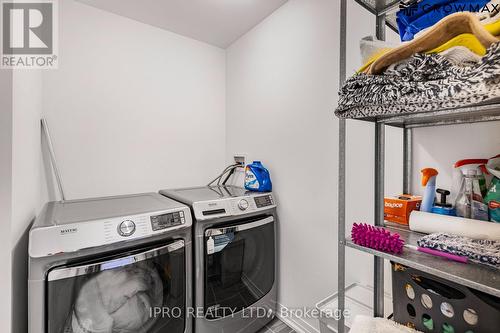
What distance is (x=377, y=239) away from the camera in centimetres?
72

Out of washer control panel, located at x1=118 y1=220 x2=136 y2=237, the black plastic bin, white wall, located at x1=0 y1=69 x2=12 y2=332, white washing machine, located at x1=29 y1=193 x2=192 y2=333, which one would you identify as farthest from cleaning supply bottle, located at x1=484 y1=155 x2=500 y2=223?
white wall, located at x1=0 y1=69 x2=12 y2=332

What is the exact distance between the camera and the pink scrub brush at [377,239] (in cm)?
69

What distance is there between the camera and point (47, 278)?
880mm

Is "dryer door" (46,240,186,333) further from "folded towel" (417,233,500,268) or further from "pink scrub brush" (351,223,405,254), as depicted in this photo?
"folded towel" (417,233,500,268)

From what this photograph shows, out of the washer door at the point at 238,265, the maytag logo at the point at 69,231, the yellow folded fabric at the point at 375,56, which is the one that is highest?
the yellow folded fabric at the point at 375,56

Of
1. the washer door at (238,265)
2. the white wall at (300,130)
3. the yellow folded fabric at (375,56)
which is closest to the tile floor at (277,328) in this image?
the white wall at (300,130)

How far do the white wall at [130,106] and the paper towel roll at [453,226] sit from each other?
1.73 meters

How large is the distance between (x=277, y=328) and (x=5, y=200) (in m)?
1.69

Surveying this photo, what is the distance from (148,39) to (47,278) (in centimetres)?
178

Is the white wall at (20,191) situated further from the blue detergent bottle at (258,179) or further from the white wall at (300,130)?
the white wall at (300,130)

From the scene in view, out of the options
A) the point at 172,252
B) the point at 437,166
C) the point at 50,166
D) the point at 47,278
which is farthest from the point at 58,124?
the point at 437,166

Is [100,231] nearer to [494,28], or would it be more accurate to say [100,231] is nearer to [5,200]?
[5,200]

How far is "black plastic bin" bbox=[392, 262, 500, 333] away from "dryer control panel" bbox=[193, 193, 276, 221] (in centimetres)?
86

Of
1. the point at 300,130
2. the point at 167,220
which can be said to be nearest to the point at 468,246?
the point at 300,130
